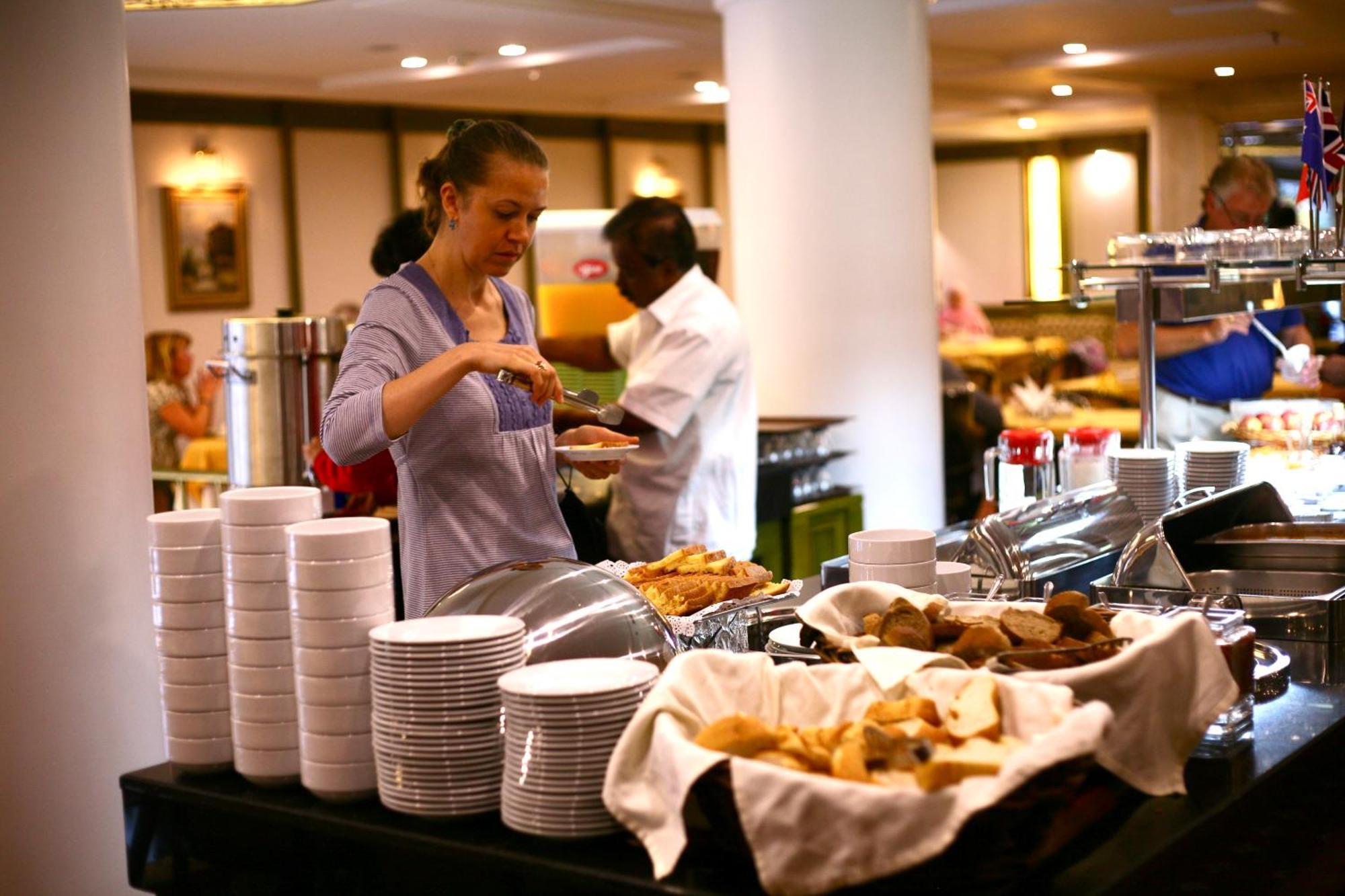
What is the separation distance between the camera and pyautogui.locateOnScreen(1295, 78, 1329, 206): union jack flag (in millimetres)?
2828

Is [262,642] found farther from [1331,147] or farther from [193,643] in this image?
[1331,147]

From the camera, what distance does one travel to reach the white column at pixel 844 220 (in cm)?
511

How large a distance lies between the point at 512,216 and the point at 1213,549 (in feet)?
3.98

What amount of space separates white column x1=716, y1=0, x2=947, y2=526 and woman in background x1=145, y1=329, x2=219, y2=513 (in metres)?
2.81

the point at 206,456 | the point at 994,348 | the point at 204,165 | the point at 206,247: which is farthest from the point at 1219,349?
the point at 994,348

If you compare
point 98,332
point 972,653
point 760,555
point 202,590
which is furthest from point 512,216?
point 760,555

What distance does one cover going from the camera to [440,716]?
142 centimetres

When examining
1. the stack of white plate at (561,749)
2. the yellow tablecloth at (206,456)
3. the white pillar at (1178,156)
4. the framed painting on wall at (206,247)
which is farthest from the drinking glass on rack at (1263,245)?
the white pillar at (1178,156)

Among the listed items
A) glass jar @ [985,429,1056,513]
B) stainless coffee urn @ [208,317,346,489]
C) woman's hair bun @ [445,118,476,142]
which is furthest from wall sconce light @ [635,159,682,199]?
woman's hair bun @ [445,118,476,142]

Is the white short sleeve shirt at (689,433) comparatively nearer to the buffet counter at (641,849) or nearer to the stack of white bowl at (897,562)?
Answer: the stack of white bowl at (897,562)

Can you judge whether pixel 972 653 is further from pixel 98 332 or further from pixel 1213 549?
pixel 98 332

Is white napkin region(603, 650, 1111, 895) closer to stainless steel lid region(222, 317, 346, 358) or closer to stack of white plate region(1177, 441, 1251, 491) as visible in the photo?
stack of white plate region(1177, 441, 1251, 491)

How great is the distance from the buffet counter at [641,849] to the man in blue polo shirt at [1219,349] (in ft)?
8.81

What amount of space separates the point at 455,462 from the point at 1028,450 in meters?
1.24
